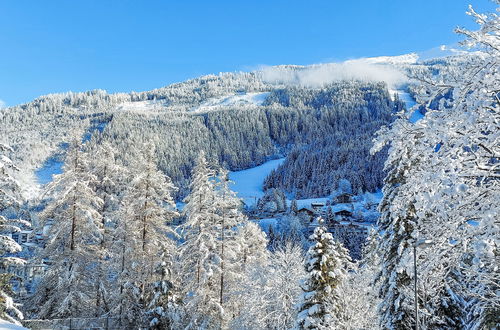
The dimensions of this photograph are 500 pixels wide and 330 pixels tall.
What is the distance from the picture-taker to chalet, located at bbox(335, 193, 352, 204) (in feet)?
368

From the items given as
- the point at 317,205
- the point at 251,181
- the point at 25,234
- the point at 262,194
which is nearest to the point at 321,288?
the point at 25,234

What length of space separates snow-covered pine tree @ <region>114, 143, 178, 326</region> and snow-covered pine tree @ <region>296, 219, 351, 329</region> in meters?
7.60

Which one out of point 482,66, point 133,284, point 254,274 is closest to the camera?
point 482,66

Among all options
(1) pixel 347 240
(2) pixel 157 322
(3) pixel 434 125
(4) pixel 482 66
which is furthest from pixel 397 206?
(1) pixel 347 240

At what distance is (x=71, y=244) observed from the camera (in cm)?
2062

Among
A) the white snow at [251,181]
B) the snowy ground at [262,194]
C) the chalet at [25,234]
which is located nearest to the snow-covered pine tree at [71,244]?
the chalet at [25,234]

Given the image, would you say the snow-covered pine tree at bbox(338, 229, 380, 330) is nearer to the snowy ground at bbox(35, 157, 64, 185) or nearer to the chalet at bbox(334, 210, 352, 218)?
the chalet at bbox(334, 210, 352, 218)

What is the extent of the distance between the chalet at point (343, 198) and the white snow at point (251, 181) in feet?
101

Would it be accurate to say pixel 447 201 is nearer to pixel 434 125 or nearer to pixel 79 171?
pixel 434 125

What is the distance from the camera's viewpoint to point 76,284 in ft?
64.4

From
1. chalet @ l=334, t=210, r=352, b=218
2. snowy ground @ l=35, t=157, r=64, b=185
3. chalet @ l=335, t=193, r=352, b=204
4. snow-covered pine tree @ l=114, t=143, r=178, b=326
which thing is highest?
snowy ground @ l=35, t=157, r=64, b=185

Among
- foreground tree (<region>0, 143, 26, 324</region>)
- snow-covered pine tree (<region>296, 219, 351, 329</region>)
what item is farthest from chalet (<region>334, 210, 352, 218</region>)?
foreground tree (<region>0, 143, 26, 324</region>)

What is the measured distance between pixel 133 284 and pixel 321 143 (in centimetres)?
16849

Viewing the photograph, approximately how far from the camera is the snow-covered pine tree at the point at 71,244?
1947 cm
